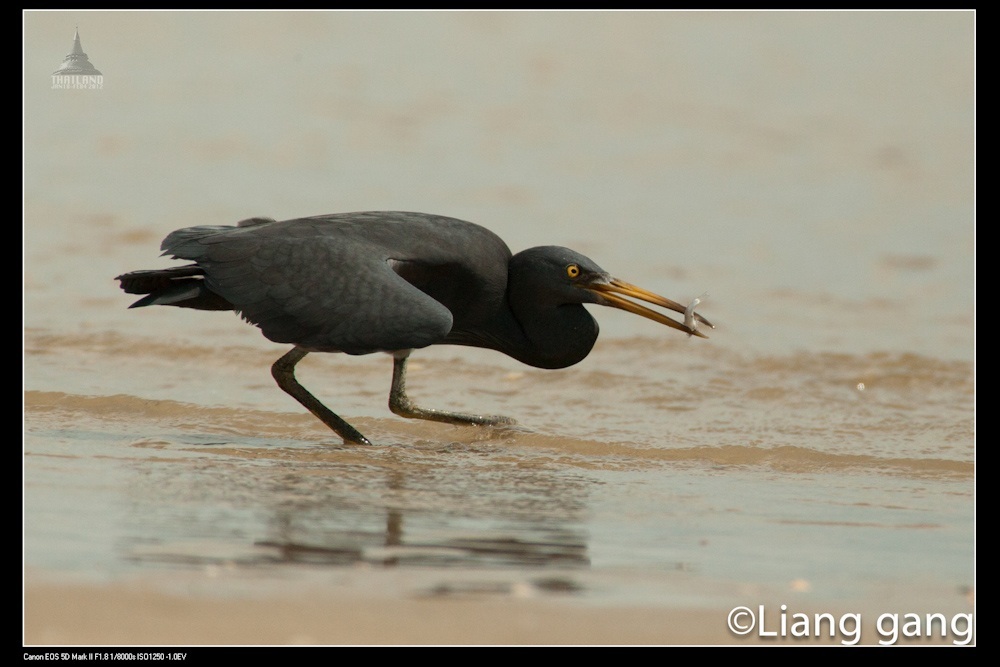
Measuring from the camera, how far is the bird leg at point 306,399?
8188 millimetres

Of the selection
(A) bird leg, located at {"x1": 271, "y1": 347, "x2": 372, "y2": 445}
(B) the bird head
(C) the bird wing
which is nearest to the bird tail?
(C) the bird wing

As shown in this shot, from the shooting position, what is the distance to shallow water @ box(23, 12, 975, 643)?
19.4ft

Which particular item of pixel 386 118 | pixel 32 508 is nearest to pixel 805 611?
pixel 32 508

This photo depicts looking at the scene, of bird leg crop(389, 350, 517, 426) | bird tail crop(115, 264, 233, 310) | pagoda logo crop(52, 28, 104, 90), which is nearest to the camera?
bird tail crop(115, 264, 233, 310)

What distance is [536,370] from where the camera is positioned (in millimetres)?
10688

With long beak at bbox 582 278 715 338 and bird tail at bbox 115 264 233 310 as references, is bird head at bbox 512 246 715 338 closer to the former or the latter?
long beak at bbox 582 278 715 338

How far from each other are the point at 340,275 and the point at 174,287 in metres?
1.06

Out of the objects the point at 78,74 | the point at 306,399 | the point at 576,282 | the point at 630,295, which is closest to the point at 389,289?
the point at 306,399

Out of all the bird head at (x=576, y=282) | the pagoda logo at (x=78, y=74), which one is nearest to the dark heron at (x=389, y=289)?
the bird head at (x=576, y=282)

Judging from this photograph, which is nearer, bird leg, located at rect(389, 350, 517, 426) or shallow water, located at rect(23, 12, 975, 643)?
shallow water, located at rect(23, 12, 975, 643)

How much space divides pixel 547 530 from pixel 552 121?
509 inches

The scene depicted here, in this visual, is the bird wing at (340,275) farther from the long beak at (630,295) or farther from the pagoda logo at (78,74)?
the pagoda logo at (78,74)
